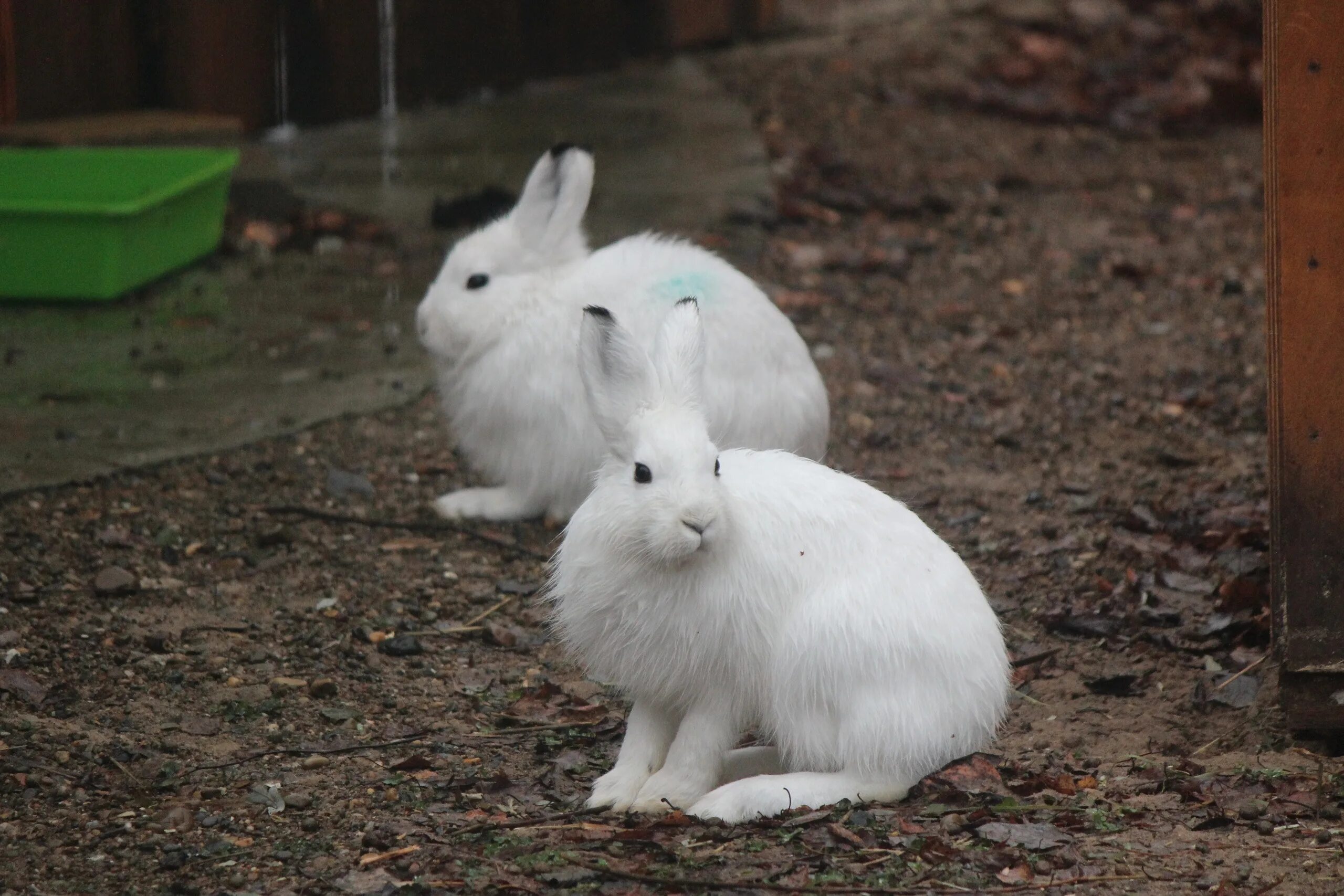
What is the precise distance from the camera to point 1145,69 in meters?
12.6

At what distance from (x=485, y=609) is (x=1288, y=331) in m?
2.41

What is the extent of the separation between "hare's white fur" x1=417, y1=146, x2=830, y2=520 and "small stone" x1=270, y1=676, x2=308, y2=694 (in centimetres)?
134

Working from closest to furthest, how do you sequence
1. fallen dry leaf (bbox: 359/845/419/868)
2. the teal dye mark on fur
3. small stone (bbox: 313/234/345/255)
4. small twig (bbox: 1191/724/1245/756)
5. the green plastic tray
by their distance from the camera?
fallen dry leaf (bbox: 359/845/419/868) → small twig (bbox: 1191/724/1245/756) → the teal dye mark on fur → the green plastic tray → small stone (bbox: 313/234/345/255)

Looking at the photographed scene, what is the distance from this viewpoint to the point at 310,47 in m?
9.59

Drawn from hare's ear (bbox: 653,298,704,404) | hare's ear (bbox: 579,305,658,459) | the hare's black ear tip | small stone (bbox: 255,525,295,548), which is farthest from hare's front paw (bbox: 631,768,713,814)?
the hare's black ear tip

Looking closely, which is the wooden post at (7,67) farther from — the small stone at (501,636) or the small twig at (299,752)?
the small twig at (299,752)

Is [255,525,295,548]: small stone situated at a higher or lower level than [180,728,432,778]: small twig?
higher

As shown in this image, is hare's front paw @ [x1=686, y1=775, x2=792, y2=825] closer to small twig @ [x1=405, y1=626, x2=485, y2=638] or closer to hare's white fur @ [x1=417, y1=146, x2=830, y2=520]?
small twig @ [x1=405, y1=626, x2=485, y2=638]

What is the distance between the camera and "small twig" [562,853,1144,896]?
10.0 ft

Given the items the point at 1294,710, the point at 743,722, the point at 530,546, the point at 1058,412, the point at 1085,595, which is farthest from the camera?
the point at 1058,412

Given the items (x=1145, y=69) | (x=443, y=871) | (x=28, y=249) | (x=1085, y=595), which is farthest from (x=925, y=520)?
(x=1145, y=69)

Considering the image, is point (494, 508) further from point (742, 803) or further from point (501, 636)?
point (742, 803)

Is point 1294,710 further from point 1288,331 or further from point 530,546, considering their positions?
point 530,546

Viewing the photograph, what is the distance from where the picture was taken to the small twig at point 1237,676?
4180 mm
